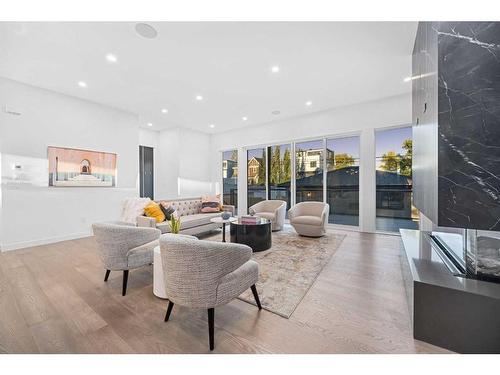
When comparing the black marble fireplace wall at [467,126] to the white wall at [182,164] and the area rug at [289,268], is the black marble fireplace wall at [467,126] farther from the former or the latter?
the white wall at [182,164]

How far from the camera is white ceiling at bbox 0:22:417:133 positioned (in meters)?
2.58

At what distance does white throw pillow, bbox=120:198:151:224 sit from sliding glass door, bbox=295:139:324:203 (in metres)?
4.00

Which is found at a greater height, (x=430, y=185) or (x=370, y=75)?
(x=370, y=75)

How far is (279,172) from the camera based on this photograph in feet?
21.3

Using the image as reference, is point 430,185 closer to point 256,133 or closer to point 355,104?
point 355,104

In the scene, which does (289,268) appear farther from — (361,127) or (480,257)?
(361,127)

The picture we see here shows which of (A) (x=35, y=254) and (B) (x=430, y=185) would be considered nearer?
(B) (x=430, y=185)

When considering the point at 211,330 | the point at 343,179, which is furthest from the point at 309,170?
the point at 211,330

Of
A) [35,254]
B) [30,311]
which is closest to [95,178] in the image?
[35,254]

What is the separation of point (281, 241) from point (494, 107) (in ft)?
10.8

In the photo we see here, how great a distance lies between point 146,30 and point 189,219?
309 cm

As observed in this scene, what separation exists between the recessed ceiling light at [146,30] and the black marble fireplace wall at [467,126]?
2917 millimetres

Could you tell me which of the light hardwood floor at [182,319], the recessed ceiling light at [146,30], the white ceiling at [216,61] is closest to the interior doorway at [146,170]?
the white ceiling at [216,61]
